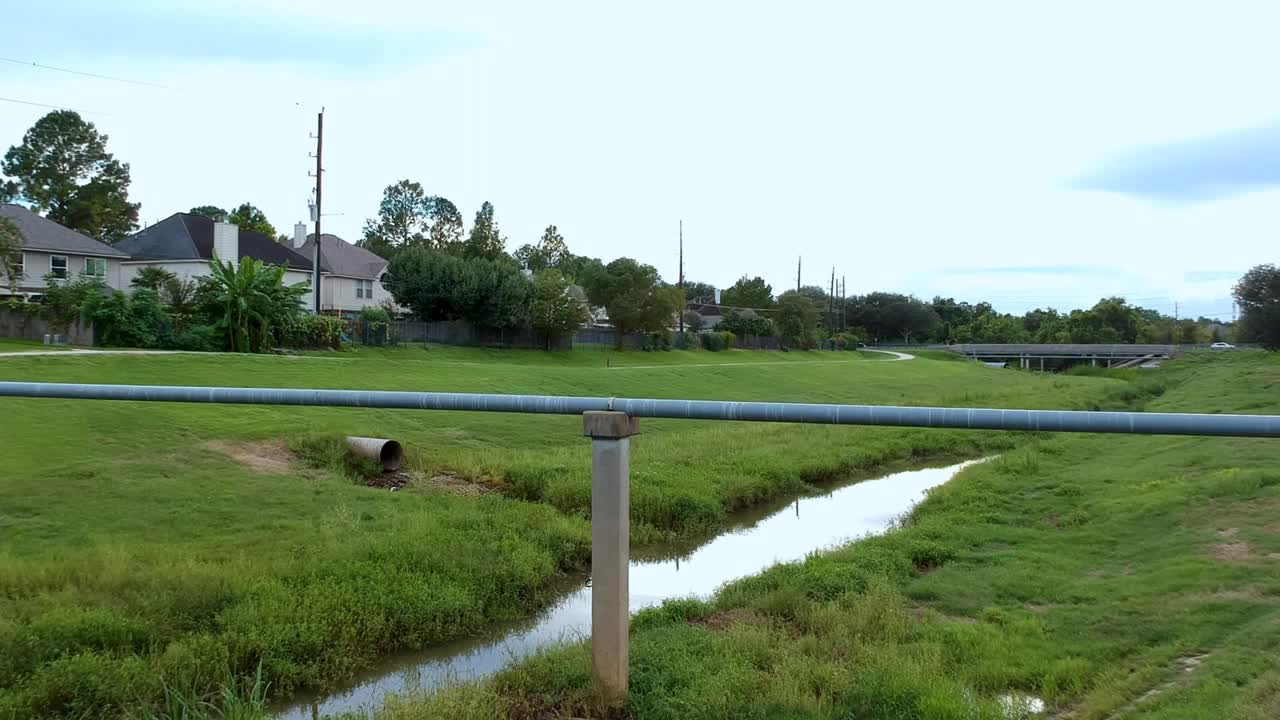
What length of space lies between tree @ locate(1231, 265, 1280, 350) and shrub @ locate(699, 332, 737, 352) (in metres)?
39.5

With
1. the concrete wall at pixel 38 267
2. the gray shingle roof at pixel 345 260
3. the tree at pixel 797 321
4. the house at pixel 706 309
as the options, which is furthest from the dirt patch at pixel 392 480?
the house at pixel 706 309

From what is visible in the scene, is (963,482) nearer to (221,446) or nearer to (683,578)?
(683,578)

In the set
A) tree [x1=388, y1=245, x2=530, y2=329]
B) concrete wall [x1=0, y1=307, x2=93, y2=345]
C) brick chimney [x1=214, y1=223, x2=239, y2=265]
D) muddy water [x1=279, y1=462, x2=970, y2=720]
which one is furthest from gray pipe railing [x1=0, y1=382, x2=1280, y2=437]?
brick chimney [x1=214, y1=223, x2=239, y2=265]

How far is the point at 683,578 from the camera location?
1212 centimetres

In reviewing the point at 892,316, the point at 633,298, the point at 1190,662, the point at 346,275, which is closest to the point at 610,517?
the point at 1190,662

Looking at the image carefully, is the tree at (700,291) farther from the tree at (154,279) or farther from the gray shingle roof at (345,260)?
the tree at (154,279)

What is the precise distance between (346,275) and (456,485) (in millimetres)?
48932

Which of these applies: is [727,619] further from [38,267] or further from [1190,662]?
[38,267]

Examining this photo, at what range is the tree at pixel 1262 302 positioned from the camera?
229 ft

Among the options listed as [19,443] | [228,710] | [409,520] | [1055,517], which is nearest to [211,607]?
[228,710]

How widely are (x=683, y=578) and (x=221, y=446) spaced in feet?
28.6

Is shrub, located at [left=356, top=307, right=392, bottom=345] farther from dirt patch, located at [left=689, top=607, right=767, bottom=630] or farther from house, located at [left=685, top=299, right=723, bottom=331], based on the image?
house, located at [left=685, top=299, right=723, bottom=331]

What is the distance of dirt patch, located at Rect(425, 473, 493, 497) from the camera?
611 inches

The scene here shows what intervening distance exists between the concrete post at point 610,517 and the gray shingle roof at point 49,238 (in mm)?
47815
